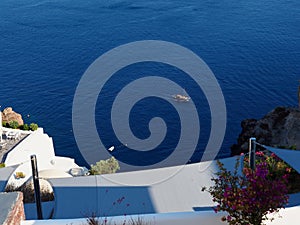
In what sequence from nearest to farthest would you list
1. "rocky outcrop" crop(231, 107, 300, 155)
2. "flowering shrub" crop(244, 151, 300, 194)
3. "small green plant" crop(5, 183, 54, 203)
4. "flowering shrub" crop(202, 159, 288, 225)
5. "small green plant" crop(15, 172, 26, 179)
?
"flowering shrub" crop(202, 159, 288, 225)
"flowering shrub" crop(244, 151, 300, 194)
"small green plant" crop(5, 183, 54, 203)
"small green plant" crop(15, 172, 26, 179)
"rocky outcrop" crop(231, 107, 300, 155)

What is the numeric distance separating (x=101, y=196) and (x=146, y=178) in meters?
0.84

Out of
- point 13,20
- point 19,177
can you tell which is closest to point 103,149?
point 19,177

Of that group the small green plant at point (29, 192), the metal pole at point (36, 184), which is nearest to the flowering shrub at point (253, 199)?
the metal pole at point (36, 184)

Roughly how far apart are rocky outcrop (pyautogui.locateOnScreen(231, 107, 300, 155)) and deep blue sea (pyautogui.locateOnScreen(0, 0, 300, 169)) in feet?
11.5

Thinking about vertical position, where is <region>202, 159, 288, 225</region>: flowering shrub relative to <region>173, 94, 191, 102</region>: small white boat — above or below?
above

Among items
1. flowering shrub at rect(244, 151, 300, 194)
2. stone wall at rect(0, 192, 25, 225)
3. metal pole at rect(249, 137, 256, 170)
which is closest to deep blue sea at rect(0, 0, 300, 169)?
flowering shrub at rect(244, 151, 300, 194)

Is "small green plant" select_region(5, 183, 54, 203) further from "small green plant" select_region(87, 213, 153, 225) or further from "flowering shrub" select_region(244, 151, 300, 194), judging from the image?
"small green plant" select_region(87, 213, 153, 225)

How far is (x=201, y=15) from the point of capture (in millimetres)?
42219

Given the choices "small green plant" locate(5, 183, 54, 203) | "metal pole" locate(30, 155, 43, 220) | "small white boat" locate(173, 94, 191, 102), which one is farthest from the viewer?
"small white boat" locate(173, 94, 191, 102)

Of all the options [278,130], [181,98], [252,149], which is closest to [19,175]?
[252,149]

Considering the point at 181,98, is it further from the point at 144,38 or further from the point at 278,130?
the point at 144,38

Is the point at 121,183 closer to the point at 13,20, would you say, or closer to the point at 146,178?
the point at 146,178

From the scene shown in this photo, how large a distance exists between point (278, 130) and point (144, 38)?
2052 cm

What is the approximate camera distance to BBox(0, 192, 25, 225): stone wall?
3369mm
